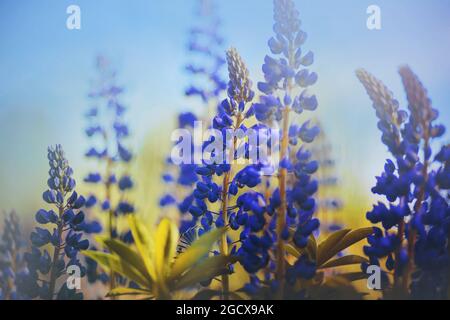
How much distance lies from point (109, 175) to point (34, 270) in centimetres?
30

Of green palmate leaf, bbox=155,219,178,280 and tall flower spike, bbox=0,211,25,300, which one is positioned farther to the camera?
tall flower spike, bbox=0,211,25,300

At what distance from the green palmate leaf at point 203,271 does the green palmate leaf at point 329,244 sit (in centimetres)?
19

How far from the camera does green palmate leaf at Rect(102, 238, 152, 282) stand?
3.35ft

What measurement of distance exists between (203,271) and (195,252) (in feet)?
0.17

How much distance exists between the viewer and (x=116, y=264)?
104 cm

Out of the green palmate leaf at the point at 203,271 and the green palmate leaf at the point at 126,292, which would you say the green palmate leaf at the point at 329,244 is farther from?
the green palmate leaf at the point at 126,292

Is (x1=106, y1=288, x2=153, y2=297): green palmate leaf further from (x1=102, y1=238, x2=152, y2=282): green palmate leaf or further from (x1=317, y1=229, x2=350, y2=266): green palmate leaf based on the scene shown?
(x1=317, y1=229, x2=350, y2=266): green palmate leaf

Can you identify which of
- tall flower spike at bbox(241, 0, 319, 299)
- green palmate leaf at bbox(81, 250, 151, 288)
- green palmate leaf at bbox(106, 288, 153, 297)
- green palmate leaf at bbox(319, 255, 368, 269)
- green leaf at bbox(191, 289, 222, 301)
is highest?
tall flower spike at bbox(241, 0, 319, 299)

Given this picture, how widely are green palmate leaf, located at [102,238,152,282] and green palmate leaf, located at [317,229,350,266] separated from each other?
1.20ft

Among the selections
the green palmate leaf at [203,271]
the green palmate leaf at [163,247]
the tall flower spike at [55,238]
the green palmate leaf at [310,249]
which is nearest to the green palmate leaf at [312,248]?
the green palmate leaf at [310,249]

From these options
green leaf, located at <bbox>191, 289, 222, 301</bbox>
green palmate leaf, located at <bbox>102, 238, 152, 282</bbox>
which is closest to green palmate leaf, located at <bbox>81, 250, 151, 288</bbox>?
green palmate leaf, located at <bbox>102, 238, 152, 282</bbox>

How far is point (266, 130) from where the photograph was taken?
111 cm
